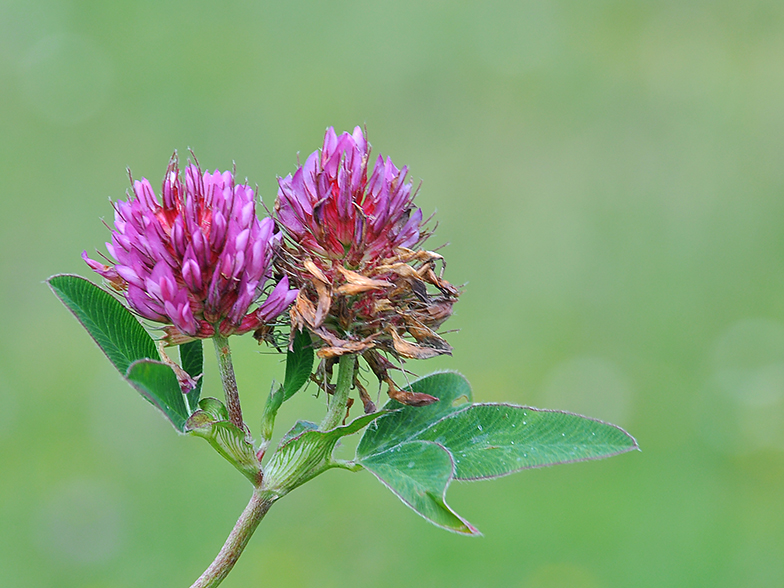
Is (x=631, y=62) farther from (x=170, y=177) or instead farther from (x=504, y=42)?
(x=170, y=177)

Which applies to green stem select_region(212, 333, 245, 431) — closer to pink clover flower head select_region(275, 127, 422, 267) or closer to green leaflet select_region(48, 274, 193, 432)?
green leaflet select_region(48, 274, 193, 432)

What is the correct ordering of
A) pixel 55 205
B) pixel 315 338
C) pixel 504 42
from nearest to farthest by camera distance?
pixel 315 338
pixel 55 205
pixel 504 42

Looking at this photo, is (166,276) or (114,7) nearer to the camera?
(166,276)

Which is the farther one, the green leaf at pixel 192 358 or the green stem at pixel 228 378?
the green leaf at pixel 192 358

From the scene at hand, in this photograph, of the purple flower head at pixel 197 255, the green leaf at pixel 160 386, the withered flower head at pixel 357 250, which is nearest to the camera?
the green leaf at pixel 160 386

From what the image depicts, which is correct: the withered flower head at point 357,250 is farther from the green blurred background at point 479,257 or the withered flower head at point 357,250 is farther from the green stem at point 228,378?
the green blurred background at point 479,257

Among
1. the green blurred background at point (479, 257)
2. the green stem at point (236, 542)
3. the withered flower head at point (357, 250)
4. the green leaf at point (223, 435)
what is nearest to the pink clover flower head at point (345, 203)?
the withered flower head at point (357, 250)

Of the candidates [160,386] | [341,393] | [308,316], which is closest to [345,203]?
[308,316]

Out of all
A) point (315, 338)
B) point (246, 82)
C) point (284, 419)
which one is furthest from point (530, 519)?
point (246, 82)
